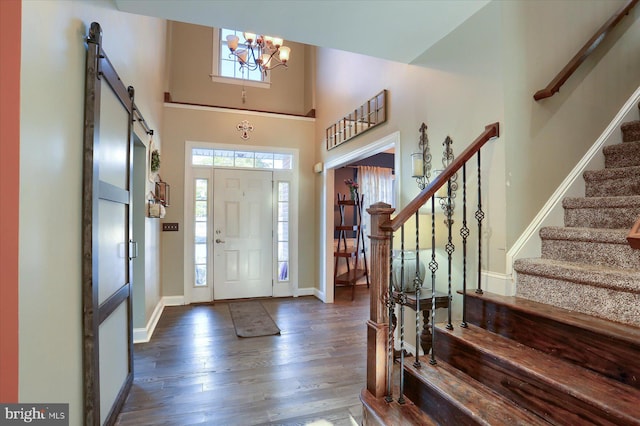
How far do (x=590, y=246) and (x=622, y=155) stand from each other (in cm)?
92

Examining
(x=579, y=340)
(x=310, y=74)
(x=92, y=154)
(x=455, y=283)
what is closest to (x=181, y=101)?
(x=310, y=74)

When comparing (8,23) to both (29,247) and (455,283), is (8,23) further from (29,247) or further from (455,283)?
(455,283)

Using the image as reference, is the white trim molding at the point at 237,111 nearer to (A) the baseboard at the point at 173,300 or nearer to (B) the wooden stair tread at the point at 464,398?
(A) the baseboard at the point at 173,300

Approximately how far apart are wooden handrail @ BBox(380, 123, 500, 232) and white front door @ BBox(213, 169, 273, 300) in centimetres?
366

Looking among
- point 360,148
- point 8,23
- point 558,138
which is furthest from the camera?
point 360,148

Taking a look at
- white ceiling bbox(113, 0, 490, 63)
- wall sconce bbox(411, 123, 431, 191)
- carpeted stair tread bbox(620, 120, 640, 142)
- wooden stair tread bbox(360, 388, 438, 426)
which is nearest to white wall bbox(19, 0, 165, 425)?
white ceiling bbox(113, 0, 490, 63)

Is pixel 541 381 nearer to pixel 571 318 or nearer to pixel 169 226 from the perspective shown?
pixel 571 318

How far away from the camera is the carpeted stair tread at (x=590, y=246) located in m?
1.70

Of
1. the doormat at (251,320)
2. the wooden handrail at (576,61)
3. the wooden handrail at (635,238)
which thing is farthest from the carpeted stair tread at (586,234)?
the doormat at (251,320)

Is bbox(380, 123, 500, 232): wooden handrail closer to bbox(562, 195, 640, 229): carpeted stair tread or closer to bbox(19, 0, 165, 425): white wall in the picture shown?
bbox(562, 195, 640, 229): carpeted stair tread

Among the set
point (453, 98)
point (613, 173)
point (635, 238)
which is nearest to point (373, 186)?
point (453, 98)

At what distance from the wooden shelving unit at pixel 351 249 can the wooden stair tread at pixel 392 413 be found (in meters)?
3.56

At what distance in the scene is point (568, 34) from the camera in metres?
2.29

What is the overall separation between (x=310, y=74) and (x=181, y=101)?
215 centimetres
